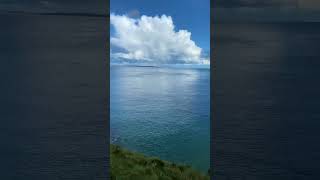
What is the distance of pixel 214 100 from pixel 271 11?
953mm

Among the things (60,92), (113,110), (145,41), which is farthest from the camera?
(145,41)

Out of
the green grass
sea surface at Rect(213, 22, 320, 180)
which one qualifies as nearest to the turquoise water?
the green grass

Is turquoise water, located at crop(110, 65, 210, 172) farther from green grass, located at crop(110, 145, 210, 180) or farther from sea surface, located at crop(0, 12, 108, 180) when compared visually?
sea surface, located at crop(0, 12, 108, 180)

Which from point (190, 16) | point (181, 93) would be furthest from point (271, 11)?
point (181, 93)

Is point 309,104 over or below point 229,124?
over

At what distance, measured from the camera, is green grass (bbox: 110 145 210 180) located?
152 inches

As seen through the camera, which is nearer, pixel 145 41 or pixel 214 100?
pixel 214 100

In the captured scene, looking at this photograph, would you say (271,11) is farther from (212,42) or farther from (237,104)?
(237,104)

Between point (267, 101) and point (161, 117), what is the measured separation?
152 centimetres

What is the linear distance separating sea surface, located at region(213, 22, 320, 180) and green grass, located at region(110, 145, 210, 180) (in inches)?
46.8

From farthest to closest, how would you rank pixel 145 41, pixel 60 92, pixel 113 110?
1. pixel 145 41
2. pixel 113 110
3. pixel 60 92

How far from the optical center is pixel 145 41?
4.23 m

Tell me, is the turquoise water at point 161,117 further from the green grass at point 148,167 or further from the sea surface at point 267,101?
the sea surface at point 267,101

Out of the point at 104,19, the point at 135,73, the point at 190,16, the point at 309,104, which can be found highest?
the point at 190,16
